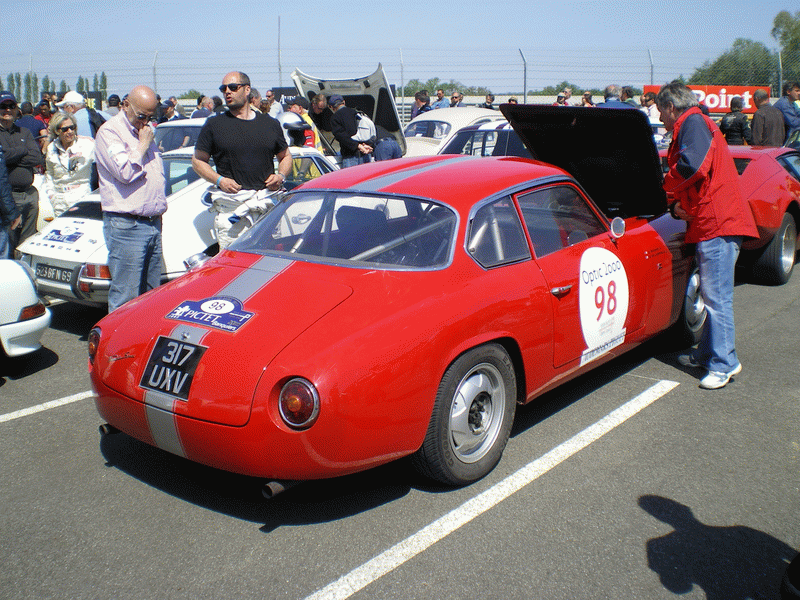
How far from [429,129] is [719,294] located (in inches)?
390

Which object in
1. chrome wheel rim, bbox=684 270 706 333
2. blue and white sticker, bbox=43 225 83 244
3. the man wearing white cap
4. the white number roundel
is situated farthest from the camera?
the man wearing white cap

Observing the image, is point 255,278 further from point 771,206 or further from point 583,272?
point 771,206

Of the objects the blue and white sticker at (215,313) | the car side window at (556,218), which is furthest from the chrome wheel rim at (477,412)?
the blue and white sticker at (215,313)

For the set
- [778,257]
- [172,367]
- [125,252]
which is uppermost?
[125,252]

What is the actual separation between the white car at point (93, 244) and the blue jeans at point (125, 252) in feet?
0.88

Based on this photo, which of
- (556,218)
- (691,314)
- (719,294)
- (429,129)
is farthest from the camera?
(429,129)

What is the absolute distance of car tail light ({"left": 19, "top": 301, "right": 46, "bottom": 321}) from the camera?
4707 millimetres

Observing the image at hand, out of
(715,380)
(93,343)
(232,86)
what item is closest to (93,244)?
(232,86)

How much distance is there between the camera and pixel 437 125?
13.7 metres

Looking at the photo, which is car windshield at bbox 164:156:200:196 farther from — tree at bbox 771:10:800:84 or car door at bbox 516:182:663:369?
tree at bbox 771:10:800:84

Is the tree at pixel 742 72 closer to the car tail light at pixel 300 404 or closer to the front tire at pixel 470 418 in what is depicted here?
the front tire at pixel 470 418

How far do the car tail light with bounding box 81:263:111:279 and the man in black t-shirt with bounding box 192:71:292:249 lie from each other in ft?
2.99

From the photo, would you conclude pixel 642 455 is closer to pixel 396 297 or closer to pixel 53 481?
pixel 396 297

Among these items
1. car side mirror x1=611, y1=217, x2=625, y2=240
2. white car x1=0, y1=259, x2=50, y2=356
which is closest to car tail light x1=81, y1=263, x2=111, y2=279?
white car x1=0, y1=259, x2=50, y2=356
